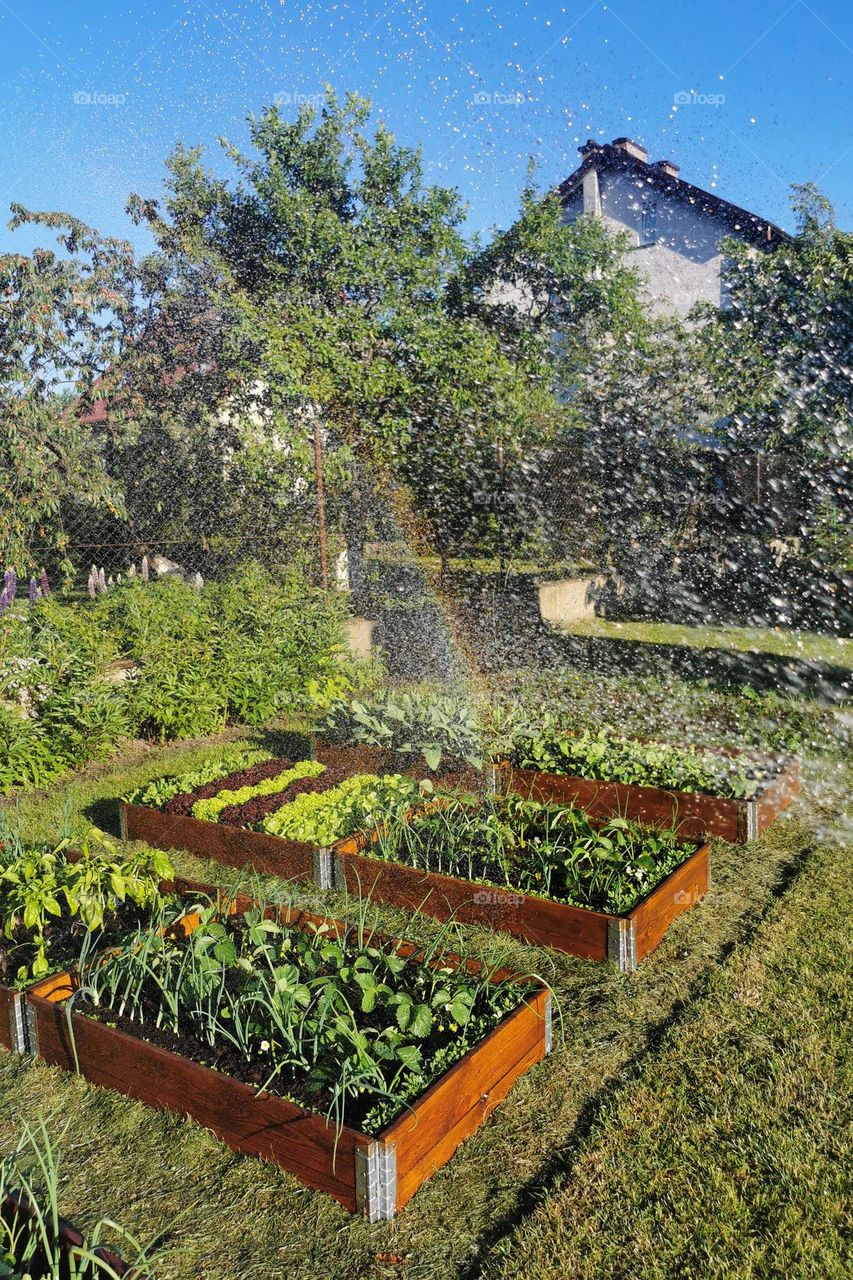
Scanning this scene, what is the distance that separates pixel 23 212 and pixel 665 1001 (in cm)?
948

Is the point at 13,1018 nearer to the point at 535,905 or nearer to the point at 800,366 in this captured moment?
the point at 535,905

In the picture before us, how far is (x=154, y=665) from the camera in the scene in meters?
6.22

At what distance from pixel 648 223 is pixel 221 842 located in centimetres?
966

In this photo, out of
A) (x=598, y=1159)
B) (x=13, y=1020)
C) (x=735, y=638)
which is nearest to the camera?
(x=598, y=1159)

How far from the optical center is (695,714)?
6930 mm

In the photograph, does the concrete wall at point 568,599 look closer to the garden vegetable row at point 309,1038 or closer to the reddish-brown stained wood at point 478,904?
the reddish-brown stained wood at point 478,904

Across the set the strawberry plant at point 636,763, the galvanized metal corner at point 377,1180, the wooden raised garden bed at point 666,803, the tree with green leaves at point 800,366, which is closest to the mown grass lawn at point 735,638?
the tree with green leaves at point 800,366

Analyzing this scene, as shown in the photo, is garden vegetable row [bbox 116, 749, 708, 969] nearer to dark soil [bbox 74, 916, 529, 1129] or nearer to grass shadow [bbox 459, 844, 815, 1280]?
grass shadow [bbox 459, 844, 815, 1280]

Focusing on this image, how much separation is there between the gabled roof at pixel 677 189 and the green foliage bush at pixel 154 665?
594 centimetres

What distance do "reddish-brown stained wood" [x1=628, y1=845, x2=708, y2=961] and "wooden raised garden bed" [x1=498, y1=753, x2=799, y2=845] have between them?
47cm

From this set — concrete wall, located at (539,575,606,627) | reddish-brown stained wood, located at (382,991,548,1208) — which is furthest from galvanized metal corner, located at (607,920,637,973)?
concrete wall, located at (539,575,606,627)

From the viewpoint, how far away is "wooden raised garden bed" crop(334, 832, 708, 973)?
343cm

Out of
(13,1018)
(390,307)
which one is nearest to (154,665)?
(13,1018)

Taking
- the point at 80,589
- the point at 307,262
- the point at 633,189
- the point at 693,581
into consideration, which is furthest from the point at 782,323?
the point at 80,589
